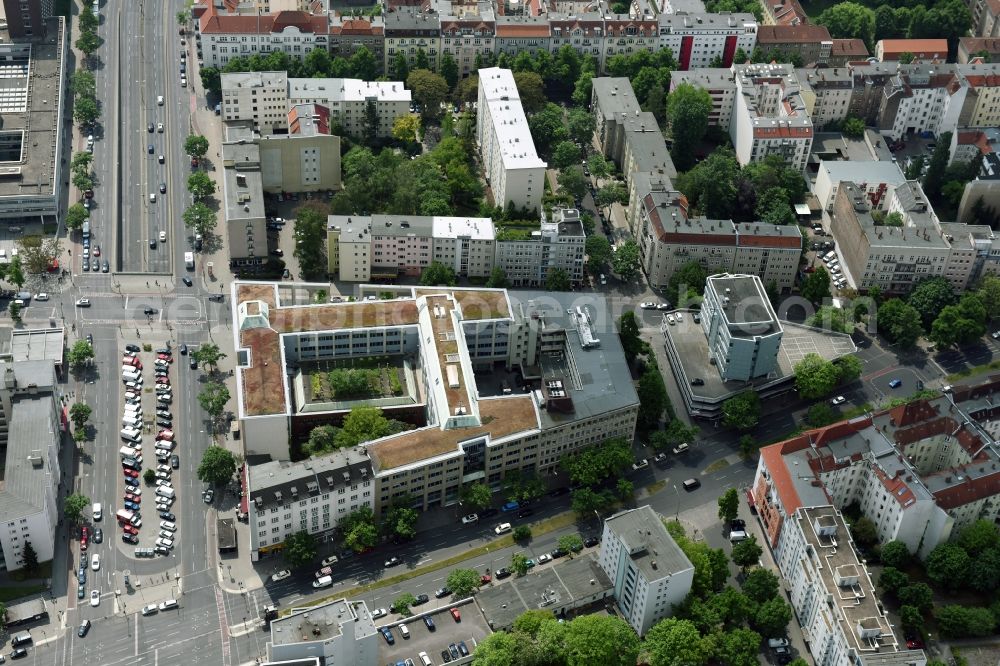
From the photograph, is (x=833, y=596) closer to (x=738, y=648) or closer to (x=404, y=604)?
(x=738, y=648)

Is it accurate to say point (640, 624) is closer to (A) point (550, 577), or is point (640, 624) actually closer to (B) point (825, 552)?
(A) point (550, 577)

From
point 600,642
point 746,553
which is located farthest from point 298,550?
point 746,553

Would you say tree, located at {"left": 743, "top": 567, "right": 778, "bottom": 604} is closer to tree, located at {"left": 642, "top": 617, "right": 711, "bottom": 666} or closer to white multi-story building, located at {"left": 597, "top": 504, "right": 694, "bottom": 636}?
white multi-story building, located at {"left": 597, "top": 504, "right": 694, "bottom": 636}

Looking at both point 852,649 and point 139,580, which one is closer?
point 852,649

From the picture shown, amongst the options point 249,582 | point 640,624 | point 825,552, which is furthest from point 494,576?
point 825,552

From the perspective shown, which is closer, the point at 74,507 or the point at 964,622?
the point at 964,622

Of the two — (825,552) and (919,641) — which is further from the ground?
(825,552)

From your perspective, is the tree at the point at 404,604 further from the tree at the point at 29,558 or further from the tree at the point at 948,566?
the tree at the point at 948,566
